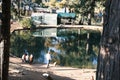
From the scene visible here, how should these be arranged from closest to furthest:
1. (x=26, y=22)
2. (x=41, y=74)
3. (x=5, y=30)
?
(x=5, y=30) → (x=41, y=74) → (x=26, y=22)

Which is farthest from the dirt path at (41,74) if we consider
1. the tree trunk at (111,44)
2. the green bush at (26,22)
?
the green bush at (26,22)

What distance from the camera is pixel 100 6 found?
165ft

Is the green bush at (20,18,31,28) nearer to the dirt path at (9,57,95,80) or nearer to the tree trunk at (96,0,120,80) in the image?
the dirt path at (9,57,95,80)

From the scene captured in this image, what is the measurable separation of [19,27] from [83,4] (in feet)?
34.1

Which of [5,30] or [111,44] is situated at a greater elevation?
[111,44]

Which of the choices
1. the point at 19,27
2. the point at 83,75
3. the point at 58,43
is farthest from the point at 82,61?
the point at 19,27

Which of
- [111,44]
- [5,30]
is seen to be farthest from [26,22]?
[111,44]

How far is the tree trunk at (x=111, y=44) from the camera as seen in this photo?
116 inches

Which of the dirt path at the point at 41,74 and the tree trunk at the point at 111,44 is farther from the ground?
the tree trunk at the point at 111,44

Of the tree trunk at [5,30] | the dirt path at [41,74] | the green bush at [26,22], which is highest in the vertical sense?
the tree trunk at [5,30]

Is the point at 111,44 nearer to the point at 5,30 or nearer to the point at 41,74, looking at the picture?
the point at 5,30

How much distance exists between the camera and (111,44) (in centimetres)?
296

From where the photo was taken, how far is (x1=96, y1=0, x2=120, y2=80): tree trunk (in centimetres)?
294

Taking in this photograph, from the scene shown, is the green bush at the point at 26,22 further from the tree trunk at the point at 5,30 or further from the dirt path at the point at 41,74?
the tree trunk at the point at 5,30
